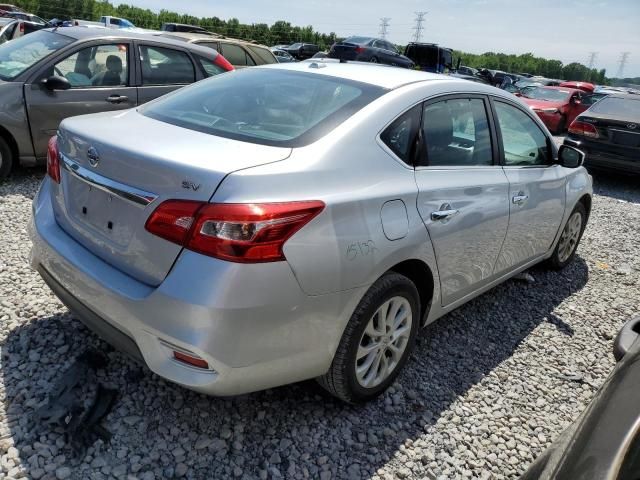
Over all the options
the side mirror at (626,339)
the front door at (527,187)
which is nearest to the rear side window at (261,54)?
the front door at (527,187)

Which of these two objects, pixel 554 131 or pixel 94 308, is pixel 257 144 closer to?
pixel 94 308

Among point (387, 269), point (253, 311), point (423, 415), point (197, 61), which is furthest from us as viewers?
point (197, 61)

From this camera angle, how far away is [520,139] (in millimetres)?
3777

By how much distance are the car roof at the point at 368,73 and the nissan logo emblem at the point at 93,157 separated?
1.34 meters

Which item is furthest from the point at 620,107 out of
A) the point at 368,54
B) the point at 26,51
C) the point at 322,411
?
the point at 368,54

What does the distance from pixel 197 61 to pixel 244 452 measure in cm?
551

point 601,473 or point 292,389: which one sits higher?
point 601,473

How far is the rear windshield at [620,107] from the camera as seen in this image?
8.92 m

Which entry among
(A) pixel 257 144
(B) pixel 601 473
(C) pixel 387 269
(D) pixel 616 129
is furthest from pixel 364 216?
(D) pixel 616 129

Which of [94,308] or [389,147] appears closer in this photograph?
[94,308]

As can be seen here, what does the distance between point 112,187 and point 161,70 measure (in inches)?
183

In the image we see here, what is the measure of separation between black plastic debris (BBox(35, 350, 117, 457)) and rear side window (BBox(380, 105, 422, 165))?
5.90ft

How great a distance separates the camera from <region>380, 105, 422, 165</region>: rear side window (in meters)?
2.56

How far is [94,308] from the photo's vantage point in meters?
2.29
